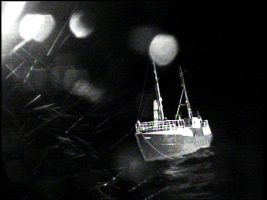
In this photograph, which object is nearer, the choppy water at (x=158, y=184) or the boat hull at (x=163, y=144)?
the choppy water at (x=158, y=184)

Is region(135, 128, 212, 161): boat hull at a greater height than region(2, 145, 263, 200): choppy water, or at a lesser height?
greater

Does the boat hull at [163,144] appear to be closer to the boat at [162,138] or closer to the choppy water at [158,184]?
the boat at [162,138]

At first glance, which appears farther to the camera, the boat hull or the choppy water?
the boat hull

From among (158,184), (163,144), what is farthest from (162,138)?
(158,184)

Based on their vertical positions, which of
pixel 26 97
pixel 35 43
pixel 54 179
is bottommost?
pixel 54 179

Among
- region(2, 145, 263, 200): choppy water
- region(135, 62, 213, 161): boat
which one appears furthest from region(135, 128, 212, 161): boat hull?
region(2, 145, 263, 200): choppy water

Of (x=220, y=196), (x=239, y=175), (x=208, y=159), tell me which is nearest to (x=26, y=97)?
(x=220, y=196)

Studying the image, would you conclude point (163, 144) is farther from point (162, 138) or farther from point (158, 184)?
point (158, 184)

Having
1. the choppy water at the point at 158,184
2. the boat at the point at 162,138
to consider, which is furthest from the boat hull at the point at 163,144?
the choppy water at the point at 158,184

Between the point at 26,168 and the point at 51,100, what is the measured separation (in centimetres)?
184

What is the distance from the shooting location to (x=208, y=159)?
12586 millimetres

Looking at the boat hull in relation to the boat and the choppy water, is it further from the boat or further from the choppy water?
Answer: the choppy water

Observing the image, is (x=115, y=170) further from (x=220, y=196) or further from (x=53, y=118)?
(x=220, y=196)

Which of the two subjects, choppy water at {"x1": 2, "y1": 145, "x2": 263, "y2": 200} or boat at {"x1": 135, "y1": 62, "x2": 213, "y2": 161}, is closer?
choppy water at {"x1": 2, "y1": 145, "x2": 263, "y2": 200}
